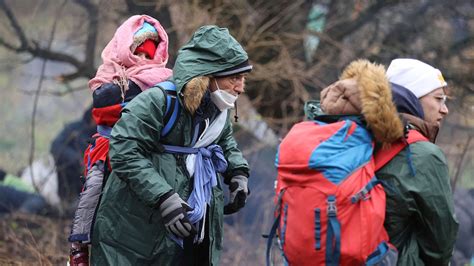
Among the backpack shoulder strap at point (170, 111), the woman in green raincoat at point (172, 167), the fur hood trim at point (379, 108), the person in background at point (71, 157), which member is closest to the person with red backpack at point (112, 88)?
the woman in green raincoat at point (172, 167)

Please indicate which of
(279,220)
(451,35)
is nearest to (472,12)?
(451,35)

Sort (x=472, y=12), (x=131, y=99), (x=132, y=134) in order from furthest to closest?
(x=472, y=12), (x=131, y=99), (x=132, y=134)

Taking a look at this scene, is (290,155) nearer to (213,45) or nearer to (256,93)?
(213,45)

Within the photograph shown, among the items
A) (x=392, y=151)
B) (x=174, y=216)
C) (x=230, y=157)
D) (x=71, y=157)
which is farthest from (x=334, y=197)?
(x=71, y=157)

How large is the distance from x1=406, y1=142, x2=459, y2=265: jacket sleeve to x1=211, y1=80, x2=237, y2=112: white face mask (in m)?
1.11

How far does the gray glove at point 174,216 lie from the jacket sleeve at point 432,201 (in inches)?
40.3

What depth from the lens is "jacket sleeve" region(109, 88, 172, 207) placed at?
146 inches

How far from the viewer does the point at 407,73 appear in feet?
11.1

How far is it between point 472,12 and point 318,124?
645cm

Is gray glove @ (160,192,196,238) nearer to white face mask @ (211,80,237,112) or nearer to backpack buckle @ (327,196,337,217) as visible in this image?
white face mask @ (211,80,237,112)

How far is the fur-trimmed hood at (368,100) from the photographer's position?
3086mm

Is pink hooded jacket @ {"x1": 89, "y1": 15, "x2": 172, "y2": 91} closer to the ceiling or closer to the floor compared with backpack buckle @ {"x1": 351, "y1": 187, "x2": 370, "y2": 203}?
closer to the ceiling

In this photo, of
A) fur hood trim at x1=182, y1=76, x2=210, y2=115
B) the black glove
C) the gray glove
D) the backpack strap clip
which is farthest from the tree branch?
the backpack strap clip

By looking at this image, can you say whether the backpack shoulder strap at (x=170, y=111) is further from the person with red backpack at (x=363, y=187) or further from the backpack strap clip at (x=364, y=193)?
the backpack strap clip at (x=364, y=193)
